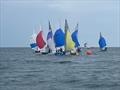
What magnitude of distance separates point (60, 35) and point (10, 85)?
61207 mm

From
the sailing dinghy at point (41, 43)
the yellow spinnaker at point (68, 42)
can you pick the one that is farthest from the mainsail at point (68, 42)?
the sailing dinghy at point (41, 43)

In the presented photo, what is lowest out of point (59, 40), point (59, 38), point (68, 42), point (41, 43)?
point (41, 43)

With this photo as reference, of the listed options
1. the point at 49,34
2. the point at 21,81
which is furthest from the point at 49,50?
the point at 21,81

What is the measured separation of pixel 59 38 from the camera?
109m

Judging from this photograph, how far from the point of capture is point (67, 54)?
112188 millimetres

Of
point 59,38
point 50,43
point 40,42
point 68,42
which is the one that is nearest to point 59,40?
point 59,38

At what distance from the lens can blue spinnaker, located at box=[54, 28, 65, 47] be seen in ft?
357

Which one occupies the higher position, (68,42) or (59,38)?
(59,38)

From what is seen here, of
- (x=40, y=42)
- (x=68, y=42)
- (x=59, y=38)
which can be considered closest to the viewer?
(x=68, y=42)

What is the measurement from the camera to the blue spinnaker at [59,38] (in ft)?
357

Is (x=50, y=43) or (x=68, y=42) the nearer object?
(x=68, y=42)

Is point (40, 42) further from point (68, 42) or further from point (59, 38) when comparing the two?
point (68, 42)

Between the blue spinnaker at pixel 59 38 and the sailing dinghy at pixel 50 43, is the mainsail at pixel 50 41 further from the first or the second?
the blue spinnaker at pixel 59 38

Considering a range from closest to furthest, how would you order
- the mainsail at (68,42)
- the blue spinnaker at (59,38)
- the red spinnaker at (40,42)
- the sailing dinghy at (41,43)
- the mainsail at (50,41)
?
the mainsail at (68,42)
the blue spinnaker at (59,38)
the mainsail at (50,41)
the sailing dinghy at (41,43)
the red spinnaker at (40,42)
